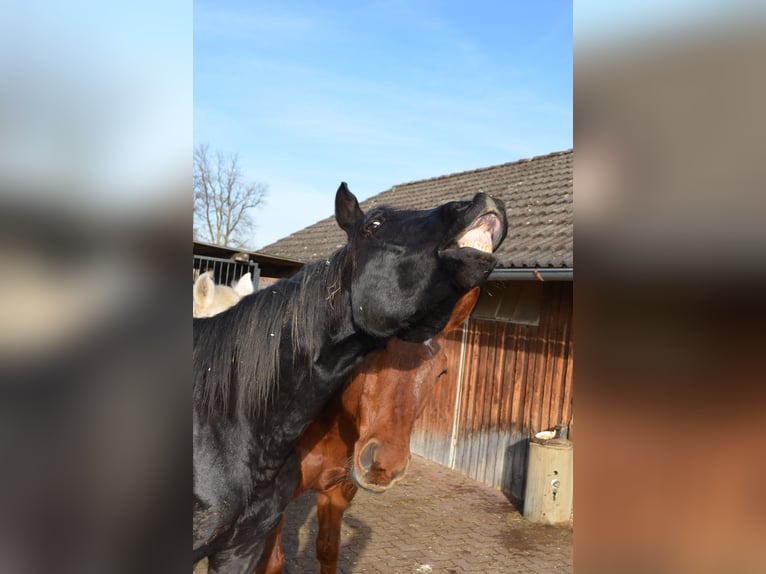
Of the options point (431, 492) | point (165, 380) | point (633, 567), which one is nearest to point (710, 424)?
point (633, 567)

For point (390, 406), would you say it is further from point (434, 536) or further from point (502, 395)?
point (502, 395)

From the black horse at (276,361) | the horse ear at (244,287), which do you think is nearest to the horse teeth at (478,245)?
the black horse at (276,361)

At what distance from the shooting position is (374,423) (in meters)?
2.85

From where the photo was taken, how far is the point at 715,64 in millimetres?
417

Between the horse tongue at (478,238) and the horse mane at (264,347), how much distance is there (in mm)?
602

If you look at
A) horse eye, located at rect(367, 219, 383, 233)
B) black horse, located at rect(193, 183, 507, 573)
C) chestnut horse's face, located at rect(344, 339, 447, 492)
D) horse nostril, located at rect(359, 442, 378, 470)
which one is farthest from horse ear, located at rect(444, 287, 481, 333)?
horse eye, located at rect(367, 219, 383, 233)

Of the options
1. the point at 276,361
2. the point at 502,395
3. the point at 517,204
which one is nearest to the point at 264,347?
the point at 276,361

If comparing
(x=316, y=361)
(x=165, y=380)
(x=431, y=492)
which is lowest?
(x=431, y=492)

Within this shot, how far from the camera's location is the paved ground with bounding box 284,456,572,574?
4977 mm

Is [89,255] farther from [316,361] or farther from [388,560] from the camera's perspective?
[388,560]

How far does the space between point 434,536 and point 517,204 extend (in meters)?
5.31

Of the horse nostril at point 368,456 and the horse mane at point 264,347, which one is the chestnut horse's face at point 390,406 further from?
the horse mane at point 264,347

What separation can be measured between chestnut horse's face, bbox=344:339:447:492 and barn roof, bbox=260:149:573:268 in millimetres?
836

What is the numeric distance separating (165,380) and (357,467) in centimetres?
233
